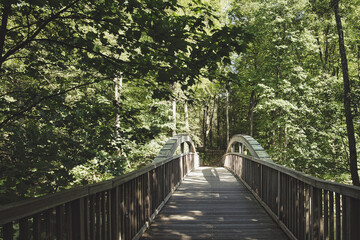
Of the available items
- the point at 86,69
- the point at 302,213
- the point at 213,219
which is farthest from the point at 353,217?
the point at 86,69

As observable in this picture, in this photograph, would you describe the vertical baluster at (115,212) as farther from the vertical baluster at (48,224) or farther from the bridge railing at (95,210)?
the vertical baluster at (48,224)

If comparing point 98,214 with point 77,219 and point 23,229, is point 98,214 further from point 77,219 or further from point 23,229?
point 23,229

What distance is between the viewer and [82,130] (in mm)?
3602

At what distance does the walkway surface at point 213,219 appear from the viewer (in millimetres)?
3678

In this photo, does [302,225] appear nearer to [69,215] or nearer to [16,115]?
[69,215]

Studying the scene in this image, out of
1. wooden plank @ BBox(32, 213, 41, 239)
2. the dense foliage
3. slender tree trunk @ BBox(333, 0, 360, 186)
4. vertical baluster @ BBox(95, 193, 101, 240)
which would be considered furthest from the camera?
slender tree trunk @ BBox(333, 0, 360, 186)

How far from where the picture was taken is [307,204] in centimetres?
294

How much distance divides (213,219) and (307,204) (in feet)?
5.84

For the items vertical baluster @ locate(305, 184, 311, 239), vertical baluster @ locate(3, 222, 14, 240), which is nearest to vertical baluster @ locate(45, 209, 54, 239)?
vertical baluster @ locate(3, 222, 14, 240)

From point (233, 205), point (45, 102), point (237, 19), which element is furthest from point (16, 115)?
point (237, 19)

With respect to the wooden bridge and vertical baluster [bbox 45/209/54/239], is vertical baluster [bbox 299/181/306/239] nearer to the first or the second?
the wooden bridge

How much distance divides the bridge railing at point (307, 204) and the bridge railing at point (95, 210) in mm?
1974

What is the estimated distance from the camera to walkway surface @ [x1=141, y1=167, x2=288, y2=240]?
368 cm

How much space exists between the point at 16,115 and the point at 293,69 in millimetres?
14564
